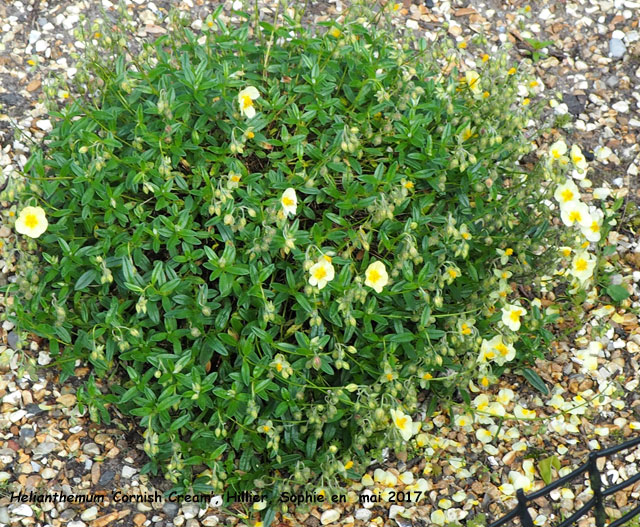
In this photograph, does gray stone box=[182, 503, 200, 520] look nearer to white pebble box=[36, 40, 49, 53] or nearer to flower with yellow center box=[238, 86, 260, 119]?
flower with yellow center box=[238, 86, 260, 119]

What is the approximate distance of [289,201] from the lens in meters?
3.40

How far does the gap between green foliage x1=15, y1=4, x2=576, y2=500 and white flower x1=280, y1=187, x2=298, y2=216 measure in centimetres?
3

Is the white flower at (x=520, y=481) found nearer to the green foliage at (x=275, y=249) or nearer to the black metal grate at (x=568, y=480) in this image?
the green foliage at (x=275, y=249)

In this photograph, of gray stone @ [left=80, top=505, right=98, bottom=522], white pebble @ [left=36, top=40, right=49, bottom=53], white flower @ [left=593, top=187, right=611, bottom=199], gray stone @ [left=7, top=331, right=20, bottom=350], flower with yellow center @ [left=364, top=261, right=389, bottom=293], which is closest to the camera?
flower with yellow center @ [left=364, top=261, right=389, bottom=293]

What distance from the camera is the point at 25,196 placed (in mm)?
3736

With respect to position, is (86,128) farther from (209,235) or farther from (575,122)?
(575,122)

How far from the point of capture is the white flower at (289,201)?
3.39 m

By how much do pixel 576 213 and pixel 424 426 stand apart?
51.1 inches

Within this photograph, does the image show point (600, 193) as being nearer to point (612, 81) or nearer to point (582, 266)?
point (582, 266)

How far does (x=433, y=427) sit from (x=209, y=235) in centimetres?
151

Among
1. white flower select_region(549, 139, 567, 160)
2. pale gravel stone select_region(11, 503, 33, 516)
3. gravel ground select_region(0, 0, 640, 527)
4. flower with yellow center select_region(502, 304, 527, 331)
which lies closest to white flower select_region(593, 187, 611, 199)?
gravel ground select_region(0, 0, 640, 527)

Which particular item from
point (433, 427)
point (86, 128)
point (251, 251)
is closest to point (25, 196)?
point (86, 128)

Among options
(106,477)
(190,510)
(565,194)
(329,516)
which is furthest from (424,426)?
(106,477)

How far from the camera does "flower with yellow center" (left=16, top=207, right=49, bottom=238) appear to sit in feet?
11.3
